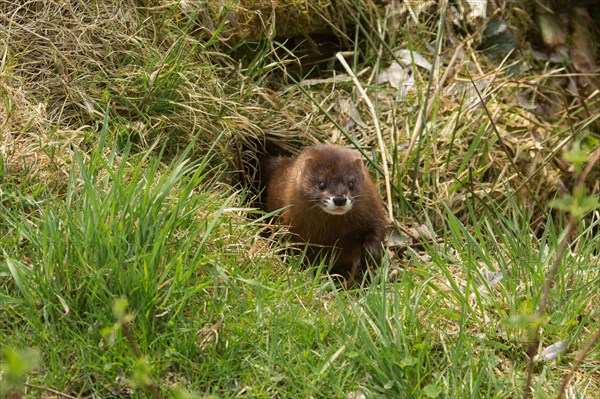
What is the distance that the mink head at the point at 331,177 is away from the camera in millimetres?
5770

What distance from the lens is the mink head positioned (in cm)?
577

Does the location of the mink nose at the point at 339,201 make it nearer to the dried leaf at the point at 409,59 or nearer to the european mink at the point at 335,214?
the european mink at the point at 335,214

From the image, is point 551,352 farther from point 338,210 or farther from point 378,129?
point 378,129

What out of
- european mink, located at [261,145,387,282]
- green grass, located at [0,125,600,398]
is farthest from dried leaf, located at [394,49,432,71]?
green grass, located at [0,125,600,398]

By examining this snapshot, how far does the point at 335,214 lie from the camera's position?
5.70m

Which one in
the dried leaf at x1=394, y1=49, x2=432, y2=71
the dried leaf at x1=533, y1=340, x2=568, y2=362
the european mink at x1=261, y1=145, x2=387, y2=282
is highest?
the dried leaf at x1=394, y1=49, x2=432, y2=71

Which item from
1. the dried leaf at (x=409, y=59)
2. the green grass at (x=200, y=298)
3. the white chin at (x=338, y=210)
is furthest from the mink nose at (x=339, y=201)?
the dried leaf at (x=409, y=59)

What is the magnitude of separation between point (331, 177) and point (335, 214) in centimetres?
25

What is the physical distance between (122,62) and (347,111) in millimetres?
1807

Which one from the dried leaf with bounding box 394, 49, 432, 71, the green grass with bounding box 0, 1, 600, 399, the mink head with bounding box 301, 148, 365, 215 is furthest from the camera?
the dried leaf with bounding box 394, 49, 432, 71

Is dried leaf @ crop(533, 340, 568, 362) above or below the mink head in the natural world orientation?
above

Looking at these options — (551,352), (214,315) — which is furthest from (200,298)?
(551,352)

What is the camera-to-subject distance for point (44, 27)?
5.53m

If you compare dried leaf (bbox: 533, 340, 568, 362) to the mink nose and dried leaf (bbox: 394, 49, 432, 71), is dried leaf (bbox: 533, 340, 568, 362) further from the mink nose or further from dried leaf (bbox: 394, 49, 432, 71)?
dried leaf (bbox: 394, 49, 432, 71)
